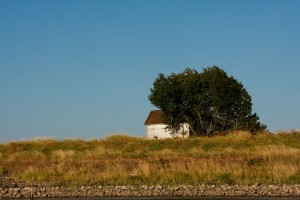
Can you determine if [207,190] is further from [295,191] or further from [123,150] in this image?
[123,150]

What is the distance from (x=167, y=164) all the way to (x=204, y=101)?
1649 inches

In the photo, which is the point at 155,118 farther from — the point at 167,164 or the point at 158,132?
the point at 167,164

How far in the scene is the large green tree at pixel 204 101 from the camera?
233ft

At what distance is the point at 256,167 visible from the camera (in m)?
28.8

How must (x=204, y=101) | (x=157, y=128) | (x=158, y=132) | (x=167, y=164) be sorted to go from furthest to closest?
1. (x=157, y=128)
2. (x=158, y=132)
3. (x=204, y=101)
4. (x=167, y=164)

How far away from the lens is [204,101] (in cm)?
7206

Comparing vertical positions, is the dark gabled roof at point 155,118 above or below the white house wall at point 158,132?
above

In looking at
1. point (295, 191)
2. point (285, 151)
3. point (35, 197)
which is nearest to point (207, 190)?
point (295, 191)

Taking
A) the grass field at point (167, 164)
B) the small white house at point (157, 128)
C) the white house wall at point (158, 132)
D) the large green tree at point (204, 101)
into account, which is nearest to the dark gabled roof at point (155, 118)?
the small white house at point (157, 128)

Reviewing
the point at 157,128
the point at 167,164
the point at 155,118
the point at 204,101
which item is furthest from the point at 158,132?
the point at 167,164

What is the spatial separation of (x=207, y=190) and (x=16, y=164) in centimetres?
1835

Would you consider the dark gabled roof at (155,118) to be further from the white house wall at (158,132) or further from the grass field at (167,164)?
the grass field at (167,164)

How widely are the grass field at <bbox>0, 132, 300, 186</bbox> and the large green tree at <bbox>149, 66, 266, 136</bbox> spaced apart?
78.3 ft

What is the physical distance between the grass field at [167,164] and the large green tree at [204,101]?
23865 mm
